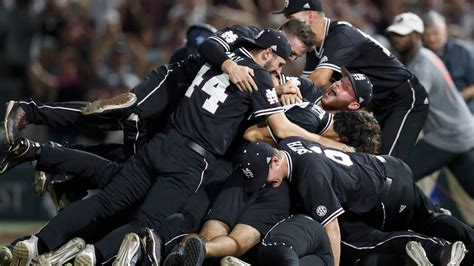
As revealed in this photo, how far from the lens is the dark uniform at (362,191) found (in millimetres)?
7988

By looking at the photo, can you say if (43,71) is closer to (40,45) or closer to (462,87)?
(40,45)

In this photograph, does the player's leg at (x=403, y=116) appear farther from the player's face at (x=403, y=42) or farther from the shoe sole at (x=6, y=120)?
the shoe sole at (x=6, y=120)

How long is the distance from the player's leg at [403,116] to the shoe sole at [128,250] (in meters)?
2.86

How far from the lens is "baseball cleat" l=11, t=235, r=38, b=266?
27.3ft

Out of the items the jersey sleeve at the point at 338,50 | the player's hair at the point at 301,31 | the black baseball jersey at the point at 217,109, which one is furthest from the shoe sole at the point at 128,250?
the jersey sleeve at the point at 338,50

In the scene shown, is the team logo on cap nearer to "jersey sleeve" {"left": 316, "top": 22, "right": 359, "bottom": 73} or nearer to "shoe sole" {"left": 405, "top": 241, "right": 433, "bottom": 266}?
"shoe sole" {"left": 405, "top": 241, "right": 433, "bottom": 266}

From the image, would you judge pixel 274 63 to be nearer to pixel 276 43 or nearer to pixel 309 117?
pixel 276 43

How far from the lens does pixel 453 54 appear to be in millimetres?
12617

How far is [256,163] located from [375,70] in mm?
2444

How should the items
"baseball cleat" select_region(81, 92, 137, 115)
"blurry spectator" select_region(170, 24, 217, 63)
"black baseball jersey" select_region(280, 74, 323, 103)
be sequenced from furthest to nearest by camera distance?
"blurry spectator" select_region(170, 24, 217, 63) < "black baseball jersey" select_region(280, 74, 323, 103) < "baseball cleat" select_region(81, 92, 137, 115)

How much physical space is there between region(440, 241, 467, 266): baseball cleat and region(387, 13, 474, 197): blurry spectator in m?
3.28

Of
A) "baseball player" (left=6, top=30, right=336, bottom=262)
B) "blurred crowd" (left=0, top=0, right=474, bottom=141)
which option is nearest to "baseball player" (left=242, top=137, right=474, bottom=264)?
"baseball player" (left=6, top=30, right=336, bottom=262)

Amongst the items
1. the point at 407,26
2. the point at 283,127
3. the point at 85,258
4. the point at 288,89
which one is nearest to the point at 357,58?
the point at 288,89

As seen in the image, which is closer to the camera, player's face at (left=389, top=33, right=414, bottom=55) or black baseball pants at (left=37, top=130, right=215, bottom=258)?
black baseball pants at (left=37, top=130, right=215, bottom=258)
